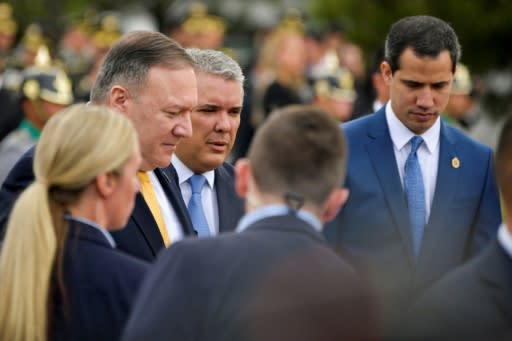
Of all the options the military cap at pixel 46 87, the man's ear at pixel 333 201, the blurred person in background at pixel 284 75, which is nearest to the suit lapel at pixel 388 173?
the man's ear at pixel 333 201

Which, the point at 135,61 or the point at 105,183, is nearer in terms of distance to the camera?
the point at 105,183

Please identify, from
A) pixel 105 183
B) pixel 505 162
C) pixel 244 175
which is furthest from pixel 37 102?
pixel 505 162

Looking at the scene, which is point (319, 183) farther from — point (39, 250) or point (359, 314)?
point (39, 250)

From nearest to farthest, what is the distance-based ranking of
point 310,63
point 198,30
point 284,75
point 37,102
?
point 37,102
point 284,75
point 198,30
point 310,63

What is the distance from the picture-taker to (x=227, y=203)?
18.5ft

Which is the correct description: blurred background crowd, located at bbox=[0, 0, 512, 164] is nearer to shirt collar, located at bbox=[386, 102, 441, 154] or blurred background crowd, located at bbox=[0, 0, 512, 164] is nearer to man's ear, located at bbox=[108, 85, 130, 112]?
shirt collar, located at bbox=[386, 102, 441, 154]

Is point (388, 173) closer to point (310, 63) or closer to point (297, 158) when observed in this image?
point (297, 158)

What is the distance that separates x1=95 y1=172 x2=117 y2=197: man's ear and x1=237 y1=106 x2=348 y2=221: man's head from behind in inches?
18.4

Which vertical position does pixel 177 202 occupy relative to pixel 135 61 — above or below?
below

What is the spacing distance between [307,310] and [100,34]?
43.3ft

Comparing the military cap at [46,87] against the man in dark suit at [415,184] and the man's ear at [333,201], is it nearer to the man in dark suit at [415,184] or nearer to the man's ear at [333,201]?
the man in dark suit at [415,184]

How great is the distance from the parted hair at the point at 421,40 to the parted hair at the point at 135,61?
44.0 inches

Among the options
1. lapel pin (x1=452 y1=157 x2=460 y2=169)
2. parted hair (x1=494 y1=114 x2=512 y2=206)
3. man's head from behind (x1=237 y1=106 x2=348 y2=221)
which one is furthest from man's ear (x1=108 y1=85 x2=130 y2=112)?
parted hair (x1=494 y1=114 x2=512 y2=206)

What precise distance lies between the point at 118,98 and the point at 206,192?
0.78 metres
